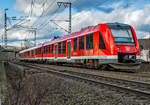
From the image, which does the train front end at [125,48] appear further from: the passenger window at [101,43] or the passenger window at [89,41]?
the passenger window at [89,41]

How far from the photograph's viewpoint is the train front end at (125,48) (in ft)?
40.0

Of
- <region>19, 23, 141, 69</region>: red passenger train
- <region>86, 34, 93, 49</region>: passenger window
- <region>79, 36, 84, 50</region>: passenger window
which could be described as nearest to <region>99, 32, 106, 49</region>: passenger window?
<region>19, 23, 141, 69</region>: red passenger train

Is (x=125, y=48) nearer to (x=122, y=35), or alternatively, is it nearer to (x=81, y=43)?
(x=122, y=35)

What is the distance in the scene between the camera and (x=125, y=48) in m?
12.5

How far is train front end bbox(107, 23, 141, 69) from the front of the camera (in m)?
12.2

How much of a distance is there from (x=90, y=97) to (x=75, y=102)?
668mm

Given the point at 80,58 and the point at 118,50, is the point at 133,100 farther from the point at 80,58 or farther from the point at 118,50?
the point at 80,58

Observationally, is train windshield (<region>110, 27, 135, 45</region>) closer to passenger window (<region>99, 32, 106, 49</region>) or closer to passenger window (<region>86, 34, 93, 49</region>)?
passenger window (<region>99, 32, 106, 49</region>)

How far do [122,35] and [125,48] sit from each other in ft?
3.47

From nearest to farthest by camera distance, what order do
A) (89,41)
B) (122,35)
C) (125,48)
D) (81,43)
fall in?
(125,48), (122,35), (89,41), (81,43)

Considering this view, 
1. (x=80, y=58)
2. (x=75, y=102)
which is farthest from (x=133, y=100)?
(x=80, y=58)

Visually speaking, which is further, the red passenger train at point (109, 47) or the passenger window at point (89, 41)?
the passenger window at point (89, 41)

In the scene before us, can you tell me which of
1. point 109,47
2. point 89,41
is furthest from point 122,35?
point 89,41

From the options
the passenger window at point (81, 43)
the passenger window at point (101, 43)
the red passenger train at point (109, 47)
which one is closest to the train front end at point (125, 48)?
the red passenger train at point (109, 47)
